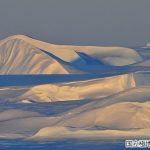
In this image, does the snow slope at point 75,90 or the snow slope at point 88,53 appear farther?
the snow slope at point 88,53

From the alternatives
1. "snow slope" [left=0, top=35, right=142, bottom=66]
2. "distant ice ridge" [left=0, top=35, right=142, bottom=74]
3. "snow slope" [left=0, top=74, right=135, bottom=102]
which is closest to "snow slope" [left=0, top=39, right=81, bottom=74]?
"distant ice ridge" [left=0, top=35, right=142, bottom=74]

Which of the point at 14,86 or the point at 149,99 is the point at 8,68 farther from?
the point at 149,99

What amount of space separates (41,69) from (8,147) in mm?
65654

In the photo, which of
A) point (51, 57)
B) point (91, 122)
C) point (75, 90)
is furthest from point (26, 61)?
point (91, 122)

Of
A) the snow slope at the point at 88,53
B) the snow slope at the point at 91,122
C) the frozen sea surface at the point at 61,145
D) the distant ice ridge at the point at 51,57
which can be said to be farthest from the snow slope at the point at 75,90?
the frozen sea surface at the point at 61,145

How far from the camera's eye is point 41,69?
12681cm

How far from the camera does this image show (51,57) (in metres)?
124

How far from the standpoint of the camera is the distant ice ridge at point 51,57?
125188 millimetres

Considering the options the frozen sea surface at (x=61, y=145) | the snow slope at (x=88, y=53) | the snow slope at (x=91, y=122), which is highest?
the frozen sea surface at (x=61, y=145)

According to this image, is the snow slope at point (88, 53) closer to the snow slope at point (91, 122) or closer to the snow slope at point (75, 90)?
the snow slope at point (75, 90)

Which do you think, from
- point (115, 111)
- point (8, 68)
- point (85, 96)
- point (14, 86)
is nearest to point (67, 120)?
point (115, 111)

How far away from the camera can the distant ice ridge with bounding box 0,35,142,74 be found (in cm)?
12519

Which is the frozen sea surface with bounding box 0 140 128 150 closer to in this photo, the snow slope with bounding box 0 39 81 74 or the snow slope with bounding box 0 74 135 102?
the snow slope with bounding box 0 74 135 102

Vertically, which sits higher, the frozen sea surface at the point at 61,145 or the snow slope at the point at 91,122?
the frozen sea surface at the point at 61,145
